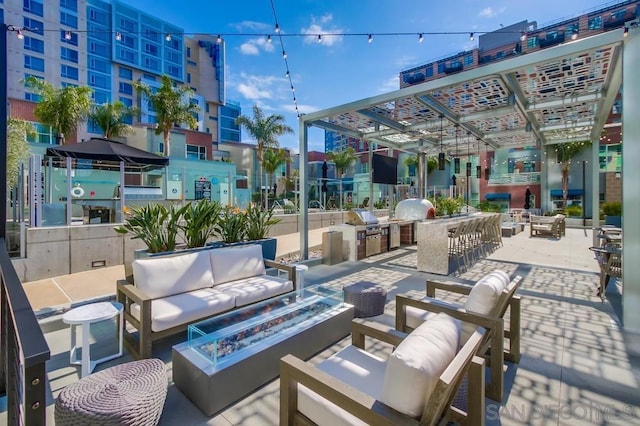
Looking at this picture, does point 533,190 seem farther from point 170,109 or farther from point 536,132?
point 170,109

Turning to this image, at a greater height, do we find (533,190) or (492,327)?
(533,190)

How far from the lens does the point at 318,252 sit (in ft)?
25.5

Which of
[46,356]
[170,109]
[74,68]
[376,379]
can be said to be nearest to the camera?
[46,356]

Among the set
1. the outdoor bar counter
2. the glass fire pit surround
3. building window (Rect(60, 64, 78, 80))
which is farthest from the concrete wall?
building window (Rect(60, 64, 78, 80))

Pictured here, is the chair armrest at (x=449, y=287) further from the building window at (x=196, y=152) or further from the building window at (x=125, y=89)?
the building window at (x=125, y=89)

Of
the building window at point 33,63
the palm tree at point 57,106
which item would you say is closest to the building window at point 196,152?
the palm tree at point 57,106

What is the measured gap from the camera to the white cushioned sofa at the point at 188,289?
272 cm

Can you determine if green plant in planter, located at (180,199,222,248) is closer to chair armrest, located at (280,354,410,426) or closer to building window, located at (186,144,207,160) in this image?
chair armrest, located at (280,354,410,426)

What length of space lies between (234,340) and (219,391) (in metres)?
0.44

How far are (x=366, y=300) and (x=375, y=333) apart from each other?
60.0 inches

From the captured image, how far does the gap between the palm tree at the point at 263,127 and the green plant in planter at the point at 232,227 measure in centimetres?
1797

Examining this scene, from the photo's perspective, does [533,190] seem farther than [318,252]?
Yes

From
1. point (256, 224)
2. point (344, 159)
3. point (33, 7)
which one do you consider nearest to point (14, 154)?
point (256, 224)

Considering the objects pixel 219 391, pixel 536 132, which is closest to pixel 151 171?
pixel 219 391
